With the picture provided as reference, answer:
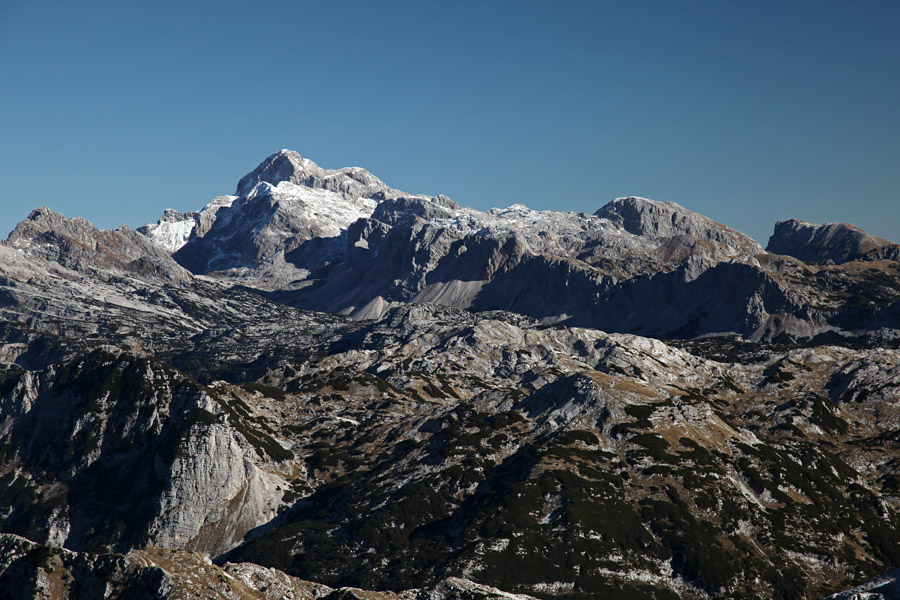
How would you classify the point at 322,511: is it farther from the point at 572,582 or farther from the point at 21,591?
the point at 21,591

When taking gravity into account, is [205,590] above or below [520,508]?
below

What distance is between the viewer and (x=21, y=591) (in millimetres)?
89438

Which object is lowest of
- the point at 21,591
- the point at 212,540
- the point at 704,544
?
the point at 21,591

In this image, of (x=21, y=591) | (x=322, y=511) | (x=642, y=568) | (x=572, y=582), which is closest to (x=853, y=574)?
(x=642, y=568)

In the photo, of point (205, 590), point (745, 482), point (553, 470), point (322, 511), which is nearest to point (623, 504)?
point (553, 470)

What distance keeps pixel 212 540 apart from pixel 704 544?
103129 millimetres

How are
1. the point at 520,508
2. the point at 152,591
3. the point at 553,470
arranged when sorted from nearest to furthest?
1. the point at 152,591
2. the point at 520,508
3. the point at 553,470

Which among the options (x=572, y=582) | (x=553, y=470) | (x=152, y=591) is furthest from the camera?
(x=553, y=470)

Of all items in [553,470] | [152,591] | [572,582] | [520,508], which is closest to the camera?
[152,591]

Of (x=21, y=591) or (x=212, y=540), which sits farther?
(x=212, y=540)

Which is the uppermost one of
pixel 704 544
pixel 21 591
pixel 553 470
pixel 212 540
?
pixel 553 470

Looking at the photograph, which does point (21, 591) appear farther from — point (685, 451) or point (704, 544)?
point (685, 451)

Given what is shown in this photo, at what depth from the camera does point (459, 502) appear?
18862cm

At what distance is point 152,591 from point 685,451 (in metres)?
133
